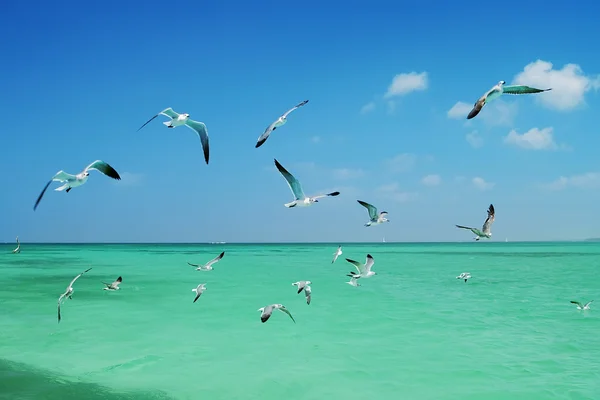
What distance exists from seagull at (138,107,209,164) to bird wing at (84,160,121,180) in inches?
73.0

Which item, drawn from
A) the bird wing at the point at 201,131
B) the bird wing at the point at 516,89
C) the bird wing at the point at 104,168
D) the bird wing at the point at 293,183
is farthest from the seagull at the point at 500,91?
the bird wing at the point at 104,168

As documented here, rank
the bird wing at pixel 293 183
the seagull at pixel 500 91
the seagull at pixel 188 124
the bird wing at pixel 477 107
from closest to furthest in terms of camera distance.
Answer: the bird wing at pixel 477 107
the seagull at pixel 500 91
the bird wing at pixel 293 183
the seagull at pixel 188 124

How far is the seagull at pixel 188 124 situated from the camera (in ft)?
42.8

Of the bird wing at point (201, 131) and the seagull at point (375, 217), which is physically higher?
the bird wing at point (201, 131)

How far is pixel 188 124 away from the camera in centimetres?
1374

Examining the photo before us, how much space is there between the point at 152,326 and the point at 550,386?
12.1m

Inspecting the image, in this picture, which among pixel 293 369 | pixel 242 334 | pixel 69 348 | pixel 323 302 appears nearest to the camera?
pixel 293 369

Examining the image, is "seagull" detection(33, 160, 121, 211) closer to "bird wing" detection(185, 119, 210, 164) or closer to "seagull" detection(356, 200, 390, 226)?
"bird wing" detection(185, 119, 210, 164)

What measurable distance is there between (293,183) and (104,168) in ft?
13.8

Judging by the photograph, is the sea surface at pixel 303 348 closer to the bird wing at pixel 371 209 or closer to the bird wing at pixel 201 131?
the bird wing at pixel 371 209

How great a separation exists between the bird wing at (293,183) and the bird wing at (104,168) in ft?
11.5

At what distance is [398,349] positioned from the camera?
14289 millimetres

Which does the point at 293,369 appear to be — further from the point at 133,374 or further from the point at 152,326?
the point at 152,326

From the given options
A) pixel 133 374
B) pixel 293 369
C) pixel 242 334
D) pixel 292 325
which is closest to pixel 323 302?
pixel 292 325
